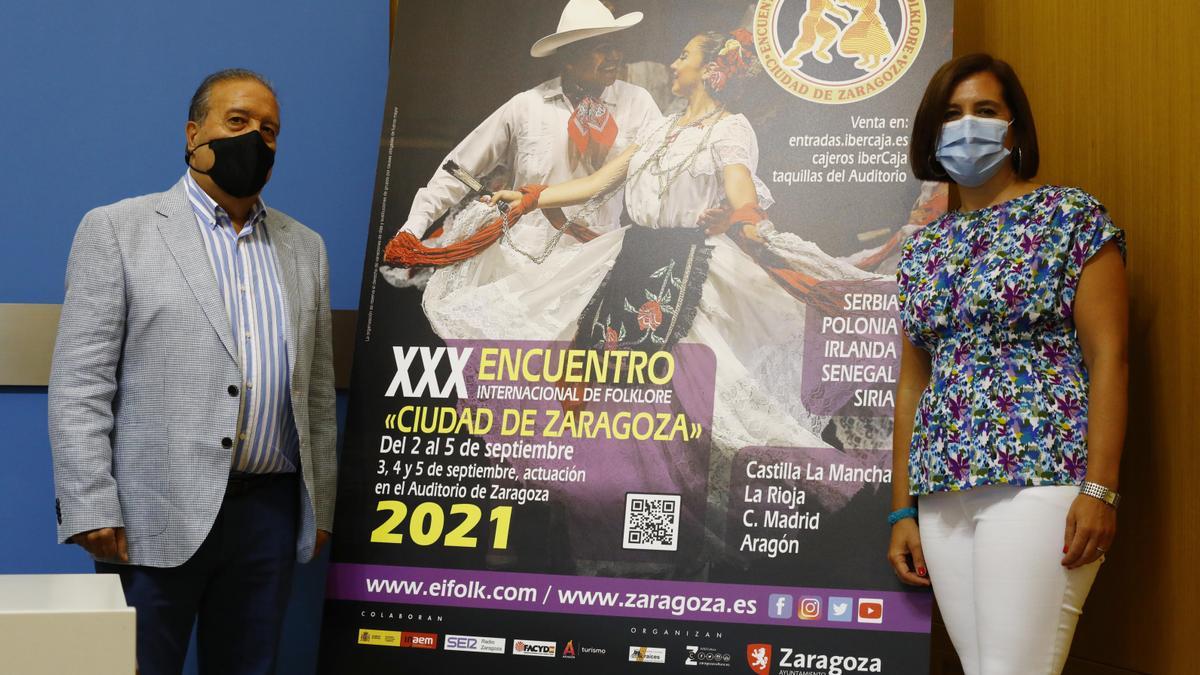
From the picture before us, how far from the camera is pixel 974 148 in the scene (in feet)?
7.27

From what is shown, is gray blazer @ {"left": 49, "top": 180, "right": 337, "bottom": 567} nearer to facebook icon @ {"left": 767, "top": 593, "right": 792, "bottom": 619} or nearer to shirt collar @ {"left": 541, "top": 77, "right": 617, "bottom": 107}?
shirt collar @ {"left": 541, "top": 77, "right": 617, "bottom": 107}

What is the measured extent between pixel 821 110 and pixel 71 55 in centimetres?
210

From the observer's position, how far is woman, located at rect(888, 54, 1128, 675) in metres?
2.03

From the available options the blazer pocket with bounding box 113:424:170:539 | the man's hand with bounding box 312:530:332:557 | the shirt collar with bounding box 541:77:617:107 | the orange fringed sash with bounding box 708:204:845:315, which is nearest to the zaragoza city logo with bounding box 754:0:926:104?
the orange fringed sash with bounding box 708:204:845:315

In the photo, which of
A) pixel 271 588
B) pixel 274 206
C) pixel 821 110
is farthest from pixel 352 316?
pixel 821 110

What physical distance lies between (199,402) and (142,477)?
0.20 metres

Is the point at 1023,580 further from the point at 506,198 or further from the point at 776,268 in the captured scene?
the point at 506,198

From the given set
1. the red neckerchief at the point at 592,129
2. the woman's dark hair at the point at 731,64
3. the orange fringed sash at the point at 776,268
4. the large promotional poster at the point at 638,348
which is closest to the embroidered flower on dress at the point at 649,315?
the large promotional poster at the point at 638,348

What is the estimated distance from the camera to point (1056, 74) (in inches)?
106

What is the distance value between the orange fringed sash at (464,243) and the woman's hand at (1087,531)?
133 cm

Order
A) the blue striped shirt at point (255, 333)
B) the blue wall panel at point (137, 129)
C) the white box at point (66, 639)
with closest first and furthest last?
the white box at point (66, 639) < the blue striped shirt at point (255, 333) < the blue wall panel at point (137, 129)

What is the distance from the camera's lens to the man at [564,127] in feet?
9.19

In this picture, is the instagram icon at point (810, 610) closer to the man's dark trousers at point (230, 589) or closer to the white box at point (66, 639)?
the man's dark trousers at point (230, 589)

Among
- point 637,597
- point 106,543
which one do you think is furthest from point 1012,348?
point 106,543
